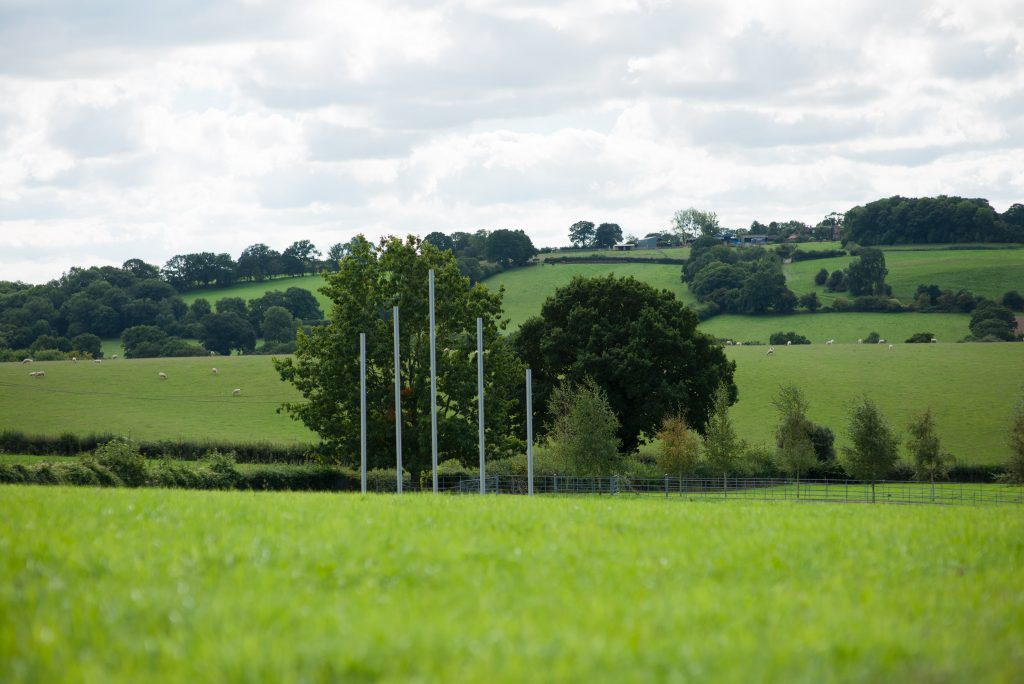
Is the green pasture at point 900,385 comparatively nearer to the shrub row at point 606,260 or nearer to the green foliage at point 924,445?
the green foliage at point 924,445

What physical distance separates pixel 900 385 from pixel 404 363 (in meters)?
62.7

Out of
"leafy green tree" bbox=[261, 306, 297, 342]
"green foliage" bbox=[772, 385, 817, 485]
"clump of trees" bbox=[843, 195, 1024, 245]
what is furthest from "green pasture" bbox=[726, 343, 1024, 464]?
"clump of trees" bbox=[843, 195, 1024, 245]

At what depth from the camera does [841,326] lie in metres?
138

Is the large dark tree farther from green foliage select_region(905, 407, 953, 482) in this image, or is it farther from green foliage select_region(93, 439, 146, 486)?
green foliage select_region(93, 439, 146, 486)

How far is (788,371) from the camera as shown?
10950 centimetres

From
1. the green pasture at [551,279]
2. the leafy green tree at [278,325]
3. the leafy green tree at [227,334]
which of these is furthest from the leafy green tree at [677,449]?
the leafy green tree at [227,334]

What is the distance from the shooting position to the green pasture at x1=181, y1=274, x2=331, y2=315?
160000mm

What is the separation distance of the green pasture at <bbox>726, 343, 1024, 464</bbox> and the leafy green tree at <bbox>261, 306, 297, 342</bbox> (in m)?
58.7

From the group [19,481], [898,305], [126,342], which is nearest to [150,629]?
[19,481]

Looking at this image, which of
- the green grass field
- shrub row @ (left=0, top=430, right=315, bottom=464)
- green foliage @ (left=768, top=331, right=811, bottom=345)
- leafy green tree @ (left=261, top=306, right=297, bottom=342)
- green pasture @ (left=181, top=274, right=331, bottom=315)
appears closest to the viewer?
the green grass field

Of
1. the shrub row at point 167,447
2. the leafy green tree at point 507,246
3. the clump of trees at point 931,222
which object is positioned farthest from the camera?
the clump of trees at point 931,222

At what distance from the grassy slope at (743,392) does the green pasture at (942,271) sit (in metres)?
34.5

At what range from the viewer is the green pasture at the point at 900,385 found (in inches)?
3561

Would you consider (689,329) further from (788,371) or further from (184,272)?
(184,272)
